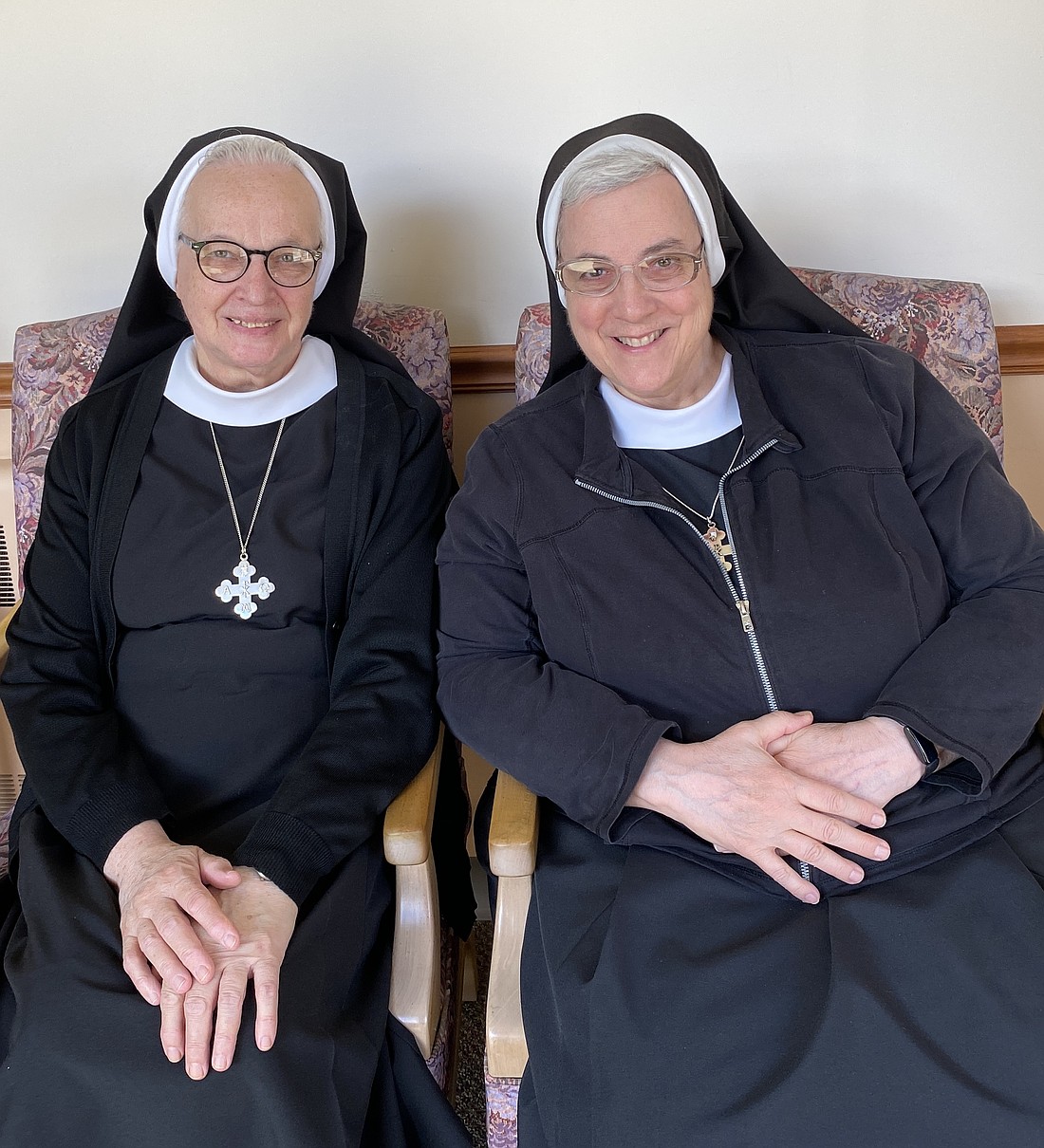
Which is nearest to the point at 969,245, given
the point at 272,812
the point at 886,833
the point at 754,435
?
the point at 754,435

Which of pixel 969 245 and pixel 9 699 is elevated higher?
pixel 969 245

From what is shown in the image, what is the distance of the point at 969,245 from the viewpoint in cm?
241

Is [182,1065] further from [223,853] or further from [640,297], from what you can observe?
[640,297]

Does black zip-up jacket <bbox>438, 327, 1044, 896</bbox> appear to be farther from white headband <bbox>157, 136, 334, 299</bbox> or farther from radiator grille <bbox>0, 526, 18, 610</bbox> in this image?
radiator grille <bbox>0, 526, 18, 610</bbox>

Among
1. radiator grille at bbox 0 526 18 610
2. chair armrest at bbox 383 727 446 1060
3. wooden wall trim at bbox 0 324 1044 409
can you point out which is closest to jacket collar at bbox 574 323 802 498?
chair armrest at bbox 383 727 446 1060

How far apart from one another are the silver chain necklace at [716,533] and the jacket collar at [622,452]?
0.13 feet

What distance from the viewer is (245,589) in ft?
6.15

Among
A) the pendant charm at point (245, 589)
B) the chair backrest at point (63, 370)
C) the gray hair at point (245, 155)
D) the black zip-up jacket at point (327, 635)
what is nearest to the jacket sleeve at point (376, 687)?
the black zip-up jacket at point (327, 635)

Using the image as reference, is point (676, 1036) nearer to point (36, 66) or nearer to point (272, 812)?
point (272, 812)

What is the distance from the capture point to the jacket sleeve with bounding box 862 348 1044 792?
5.17ft

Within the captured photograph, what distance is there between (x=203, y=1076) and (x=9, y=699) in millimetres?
781

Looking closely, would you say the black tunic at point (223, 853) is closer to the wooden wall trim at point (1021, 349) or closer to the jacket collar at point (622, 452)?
the jacket collar at point (622, 452)

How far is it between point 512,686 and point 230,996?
579 millimetres

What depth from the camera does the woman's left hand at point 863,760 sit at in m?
1.57
